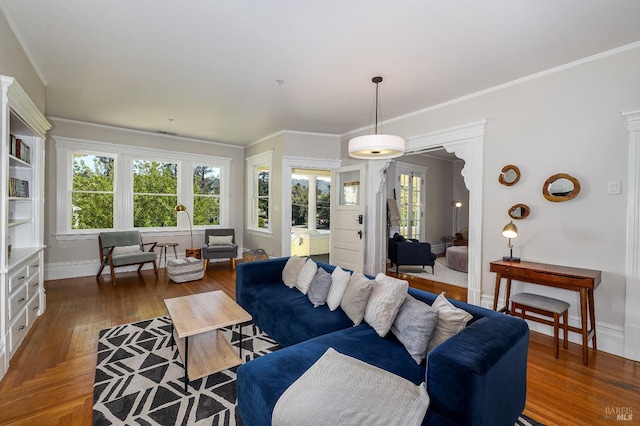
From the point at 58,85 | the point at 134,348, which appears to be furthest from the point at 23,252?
the point at 58,85

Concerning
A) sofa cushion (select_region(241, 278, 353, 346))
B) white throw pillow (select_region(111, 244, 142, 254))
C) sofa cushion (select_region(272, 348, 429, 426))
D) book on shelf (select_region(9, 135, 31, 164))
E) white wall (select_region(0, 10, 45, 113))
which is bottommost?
sofa cushion (select_region(241, 278, 353, 346))

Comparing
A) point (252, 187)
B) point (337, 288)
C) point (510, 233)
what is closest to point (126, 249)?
point (252, 187)

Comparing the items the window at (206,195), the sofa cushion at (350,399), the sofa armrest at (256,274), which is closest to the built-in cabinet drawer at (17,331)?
the sofa armrest at (256,274)

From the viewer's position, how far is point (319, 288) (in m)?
2.77

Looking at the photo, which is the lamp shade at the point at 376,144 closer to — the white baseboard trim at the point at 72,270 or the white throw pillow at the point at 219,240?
the white throw pillow at the point at 219,240

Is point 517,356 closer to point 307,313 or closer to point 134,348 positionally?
point 307,313

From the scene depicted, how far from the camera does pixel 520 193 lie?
130 inches

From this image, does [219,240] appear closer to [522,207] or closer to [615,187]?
[522,207]

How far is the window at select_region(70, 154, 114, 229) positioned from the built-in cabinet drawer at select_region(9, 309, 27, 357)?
120 inches

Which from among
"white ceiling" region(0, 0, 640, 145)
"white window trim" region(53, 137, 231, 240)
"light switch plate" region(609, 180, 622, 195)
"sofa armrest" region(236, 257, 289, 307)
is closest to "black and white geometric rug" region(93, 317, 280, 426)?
"sofa armrest" region(236, 257, 289, 307)

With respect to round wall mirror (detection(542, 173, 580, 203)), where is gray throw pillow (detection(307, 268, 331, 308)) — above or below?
below

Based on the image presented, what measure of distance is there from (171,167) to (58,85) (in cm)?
272

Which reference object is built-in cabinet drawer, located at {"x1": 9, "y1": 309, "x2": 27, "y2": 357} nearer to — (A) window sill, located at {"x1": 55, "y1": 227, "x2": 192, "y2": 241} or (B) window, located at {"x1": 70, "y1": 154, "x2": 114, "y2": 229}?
(A) window sill, located at {"x1": 55, "y1": 227, "x2": 192, "y2": 241}

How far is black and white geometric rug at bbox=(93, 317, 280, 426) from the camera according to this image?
6.06ft
